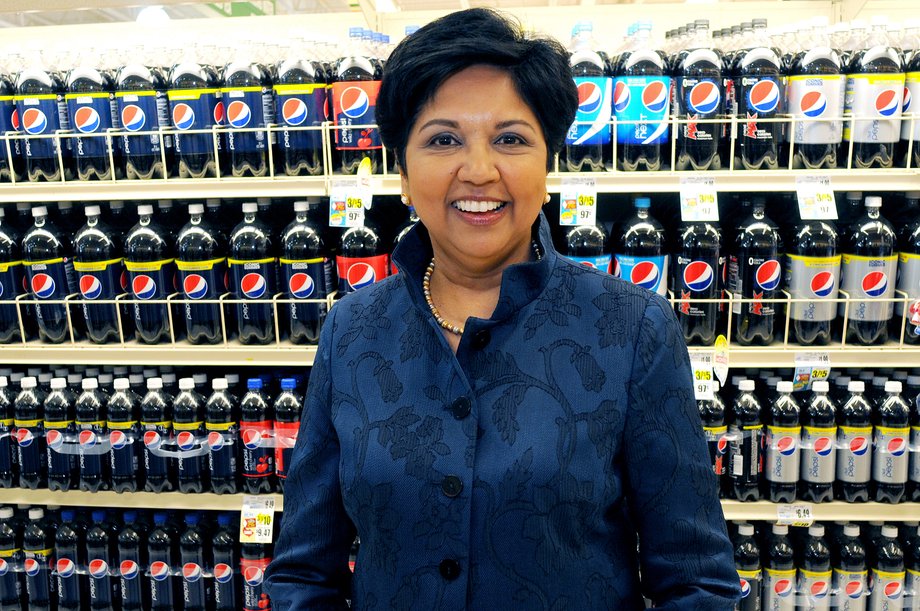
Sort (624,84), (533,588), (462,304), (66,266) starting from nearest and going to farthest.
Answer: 1. (533,588)
2. (462,304)
3. (624,84)
4. (66,266)

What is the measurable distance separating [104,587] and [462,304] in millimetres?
2227

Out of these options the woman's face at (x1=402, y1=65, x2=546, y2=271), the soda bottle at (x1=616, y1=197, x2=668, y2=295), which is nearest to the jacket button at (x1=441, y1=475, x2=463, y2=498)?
the woman's face at (x1=402, y1=65, x2=546, y2=271)

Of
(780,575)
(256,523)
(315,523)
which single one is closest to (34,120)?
(256,523)

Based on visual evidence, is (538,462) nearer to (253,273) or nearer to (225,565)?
(253,273)

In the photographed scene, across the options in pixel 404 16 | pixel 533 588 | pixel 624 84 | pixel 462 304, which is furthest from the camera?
pixel 404 16

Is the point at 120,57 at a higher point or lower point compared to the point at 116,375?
higher

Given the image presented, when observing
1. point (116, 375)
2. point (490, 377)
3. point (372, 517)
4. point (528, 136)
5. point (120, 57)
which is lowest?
→ point (116, 375)

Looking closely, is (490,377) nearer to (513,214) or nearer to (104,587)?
(513,214)

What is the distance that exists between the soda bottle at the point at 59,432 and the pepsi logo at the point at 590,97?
6.55ft

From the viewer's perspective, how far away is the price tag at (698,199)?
2215 millimetres

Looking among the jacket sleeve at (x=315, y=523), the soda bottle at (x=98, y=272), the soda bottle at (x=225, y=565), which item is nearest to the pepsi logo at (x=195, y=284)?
the soda bottle at (x=98, y=272)

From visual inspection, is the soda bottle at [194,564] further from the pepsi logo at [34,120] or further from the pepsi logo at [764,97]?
the pepsi logo at [764,97]

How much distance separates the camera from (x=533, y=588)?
102cm

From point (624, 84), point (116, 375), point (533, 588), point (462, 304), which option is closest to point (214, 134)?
point (116, 375)
